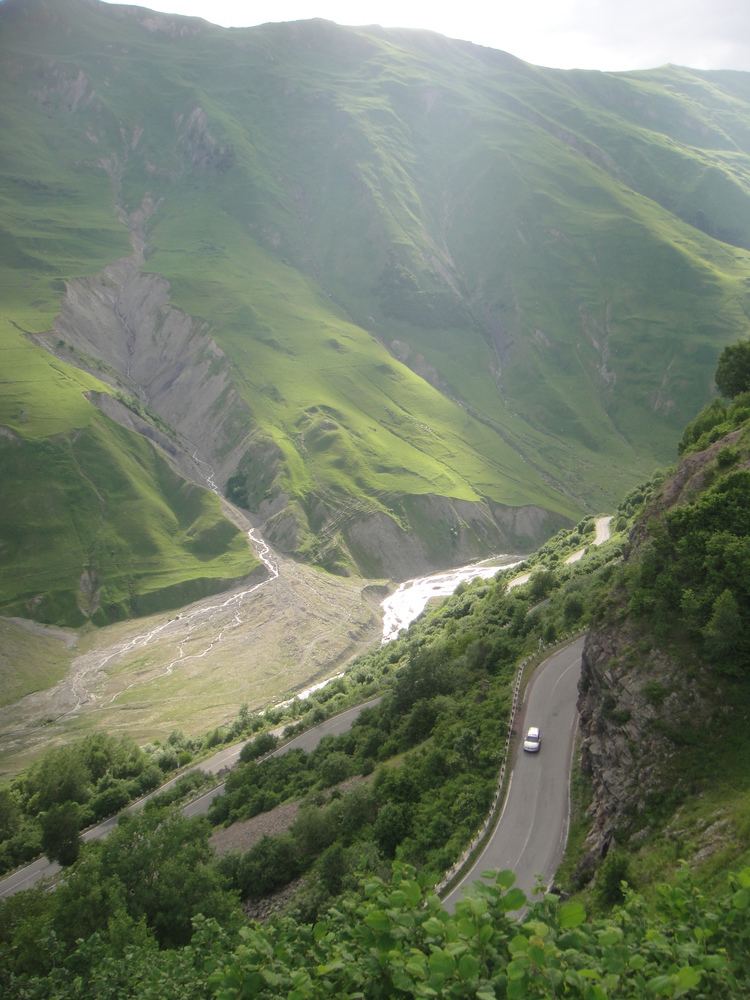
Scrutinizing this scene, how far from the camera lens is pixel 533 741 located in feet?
122

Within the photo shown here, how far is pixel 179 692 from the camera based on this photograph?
9675 centimetres

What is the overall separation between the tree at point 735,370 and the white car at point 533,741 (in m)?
37.5

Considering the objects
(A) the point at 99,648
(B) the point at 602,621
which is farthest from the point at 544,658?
(A) the point at 99,648

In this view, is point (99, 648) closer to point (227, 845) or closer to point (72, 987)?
point (227, 845)

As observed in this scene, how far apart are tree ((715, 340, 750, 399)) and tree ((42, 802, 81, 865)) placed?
6582 cm

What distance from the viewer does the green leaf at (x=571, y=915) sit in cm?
809

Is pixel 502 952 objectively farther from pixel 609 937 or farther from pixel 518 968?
pixel 609 937

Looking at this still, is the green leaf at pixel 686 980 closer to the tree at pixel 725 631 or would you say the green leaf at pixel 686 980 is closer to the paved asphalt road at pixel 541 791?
the paved asphalt road at pixel 541 791

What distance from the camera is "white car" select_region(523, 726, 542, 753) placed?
36.7 m

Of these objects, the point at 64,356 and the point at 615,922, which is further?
the point at 64,356

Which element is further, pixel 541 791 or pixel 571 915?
pixel 541 791

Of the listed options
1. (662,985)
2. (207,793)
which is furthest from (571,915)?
(207,793)

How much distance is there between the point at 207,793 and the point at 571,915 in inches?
2391

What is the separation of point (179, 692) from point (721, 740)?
85.5 m
